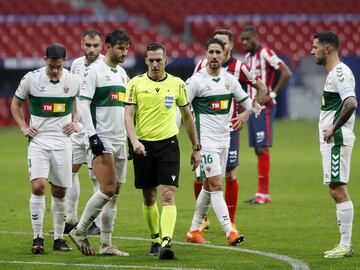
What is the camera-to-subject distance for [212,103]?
446 inches

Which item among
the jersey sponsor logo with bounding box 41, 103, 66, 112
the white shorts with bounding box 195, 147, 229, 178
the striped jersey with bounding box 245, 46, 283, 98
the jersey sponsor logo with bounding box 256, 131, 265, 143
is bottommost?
the white shorts with bounding box 195, 147, 229, 178

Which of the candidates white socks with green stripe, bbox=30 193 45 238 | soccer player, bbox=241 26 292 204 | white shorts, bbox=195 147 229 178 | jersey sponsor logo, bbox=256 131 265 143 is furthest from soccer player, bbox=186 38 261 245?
jersey sponsor logo, bbox=256 131 265 143

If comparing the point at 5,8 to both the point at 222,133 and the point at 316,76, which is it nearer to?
the point at 316,76

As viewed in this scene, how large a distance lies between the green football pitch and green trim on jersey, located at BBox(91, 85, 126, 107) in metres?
1.52

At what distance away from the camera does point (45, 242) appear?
1123 cm

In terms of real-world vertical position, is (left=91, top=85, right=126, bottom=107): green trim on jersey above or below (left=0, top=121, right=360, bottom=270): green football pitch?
above

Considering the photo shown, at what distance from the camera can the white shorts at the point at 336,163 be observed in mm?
9844

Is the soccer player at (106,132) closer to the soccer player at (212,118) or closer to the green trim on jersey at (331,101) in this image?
the soccer player at (212,118)

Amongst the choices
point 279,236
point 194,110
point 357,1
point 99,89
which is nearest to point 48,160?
point 99,89

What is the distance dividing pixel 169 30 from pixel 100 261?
26.9 meters

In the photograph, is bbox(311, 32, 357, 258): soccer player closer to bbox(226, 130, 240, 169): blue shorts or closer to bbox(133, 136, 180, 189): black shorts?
bbox(133, 136, 180, 189): black shorts

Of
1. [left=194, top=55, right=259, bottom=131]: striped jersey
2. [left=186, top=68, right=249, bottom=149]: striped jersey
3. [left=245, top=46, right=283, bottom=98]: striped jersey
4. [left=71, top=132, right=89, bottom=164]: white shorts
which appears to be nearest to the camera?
[left=186, top=68, right=249, bottom=149]: striped jersey

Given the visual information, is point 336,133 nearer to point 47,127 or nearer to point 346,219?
point 346,219

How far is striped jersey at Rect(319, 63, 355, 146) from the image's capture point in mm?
9766
